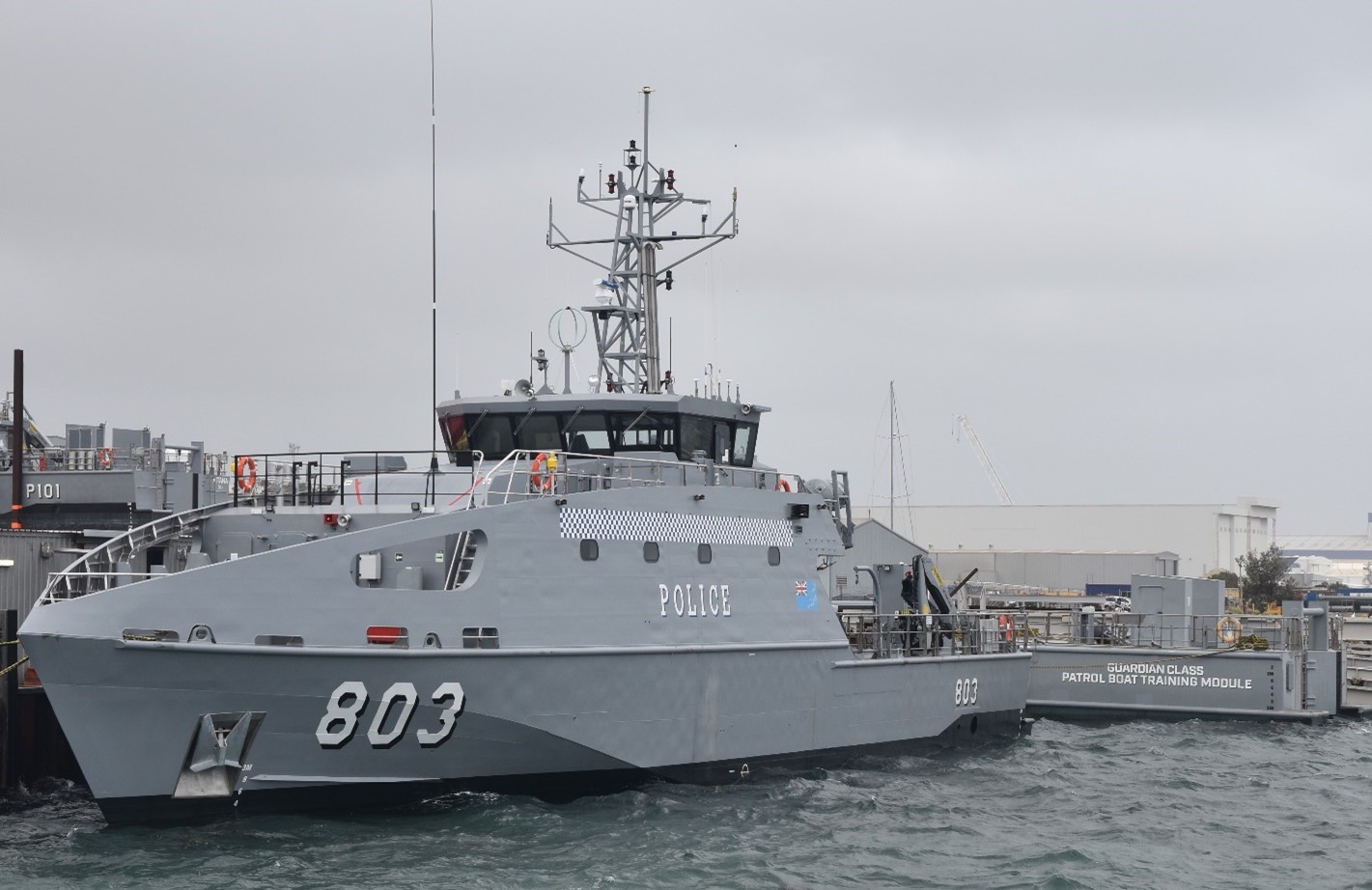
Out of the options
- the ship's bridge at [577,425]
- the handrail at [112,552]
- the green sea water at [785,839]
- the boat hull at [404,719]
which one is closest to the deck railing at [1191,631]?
the green sea water at [785,839]

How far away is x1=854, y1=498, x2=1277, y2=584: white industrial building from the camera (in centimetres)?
6109

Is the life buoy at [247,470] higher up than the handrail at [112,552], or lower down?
higher up

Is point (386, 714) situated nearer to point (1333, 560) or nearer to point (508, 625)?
point (508, 625)

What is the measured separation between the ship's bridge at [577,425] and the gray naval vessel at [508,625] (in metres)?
0.03

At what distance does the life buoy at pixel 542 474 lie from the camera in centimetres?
1492

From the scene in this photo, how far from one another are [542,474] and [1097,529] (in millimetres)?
51375

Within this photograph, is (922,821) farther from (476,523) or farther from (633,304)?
(633,304)

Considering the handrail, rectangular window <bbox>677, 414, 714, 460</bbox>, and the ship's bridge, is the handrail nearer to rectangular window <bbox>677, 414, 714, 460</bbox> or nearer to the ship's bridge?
the ship's bridge

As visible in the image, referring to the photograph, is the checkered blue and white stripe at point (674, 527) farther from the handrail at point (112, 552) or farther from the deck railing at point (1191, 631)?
the deck railing at point (1191, 631)

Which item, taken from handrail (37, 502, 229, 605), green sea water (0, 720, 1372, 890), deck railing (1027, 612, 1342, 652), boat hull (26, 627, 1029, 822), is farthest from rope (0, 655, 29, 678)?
deck railing (1027, 612, 1342, 652)

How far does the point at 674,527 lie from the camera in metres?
15.7

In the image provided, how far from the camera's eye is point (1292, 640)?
25.0 meters

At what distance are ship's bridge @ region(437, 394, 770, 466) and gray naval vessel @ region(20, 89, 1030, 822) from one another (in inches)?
1.1

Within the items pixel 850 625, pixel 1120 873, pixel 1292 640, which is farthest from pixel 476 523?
pixel 1292 640
